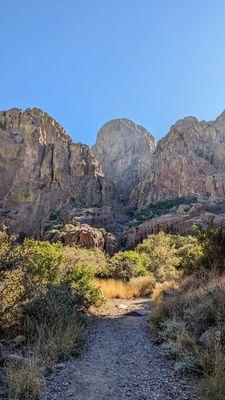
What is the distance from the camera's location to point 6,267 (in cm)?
761

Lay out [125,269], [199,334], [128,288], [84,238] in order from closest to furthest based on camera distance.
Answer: [199,334], [128,288], [125,269], [84,238]

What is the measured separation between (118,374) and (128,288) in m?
10.6

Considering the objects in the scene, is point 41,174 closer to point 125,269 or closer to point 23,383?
point 125,269

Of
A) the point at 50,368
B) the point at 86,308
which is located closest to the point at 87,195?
the point at 86,308

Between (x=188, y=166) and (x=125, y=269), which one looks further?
(x=188, y=166)

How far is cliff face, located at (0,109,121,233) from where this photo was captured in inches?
3051

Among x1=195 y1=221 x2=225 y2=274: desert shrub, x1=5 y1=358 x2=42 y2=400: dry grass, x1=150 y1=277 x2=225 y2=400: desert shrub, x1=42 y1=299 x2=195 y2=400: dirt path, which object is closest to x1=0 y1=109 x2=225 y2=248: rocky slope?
x1=195 y1=221 x2=225 y2=274: desert shrub

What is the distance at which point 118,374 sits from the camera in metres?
5.92

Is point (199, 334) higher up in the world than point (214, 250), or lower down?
lower down

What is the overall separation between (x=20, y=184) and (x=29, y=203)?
6814 mm

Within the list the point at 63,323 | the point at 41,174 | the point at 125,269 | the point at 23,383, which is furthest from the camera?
the point at 41,174

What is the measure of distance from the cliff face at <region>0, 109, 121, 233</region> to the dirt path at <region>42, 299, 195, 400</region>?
62437mm

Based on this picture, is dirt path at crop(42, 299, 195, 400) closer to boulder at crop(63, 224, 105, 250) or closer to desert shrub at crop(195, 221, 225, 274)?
desert shrub at crop(195, 221, 225, 274)

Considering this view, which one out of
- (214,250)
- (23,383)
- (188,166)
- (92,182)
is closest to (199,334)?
(23,383)
